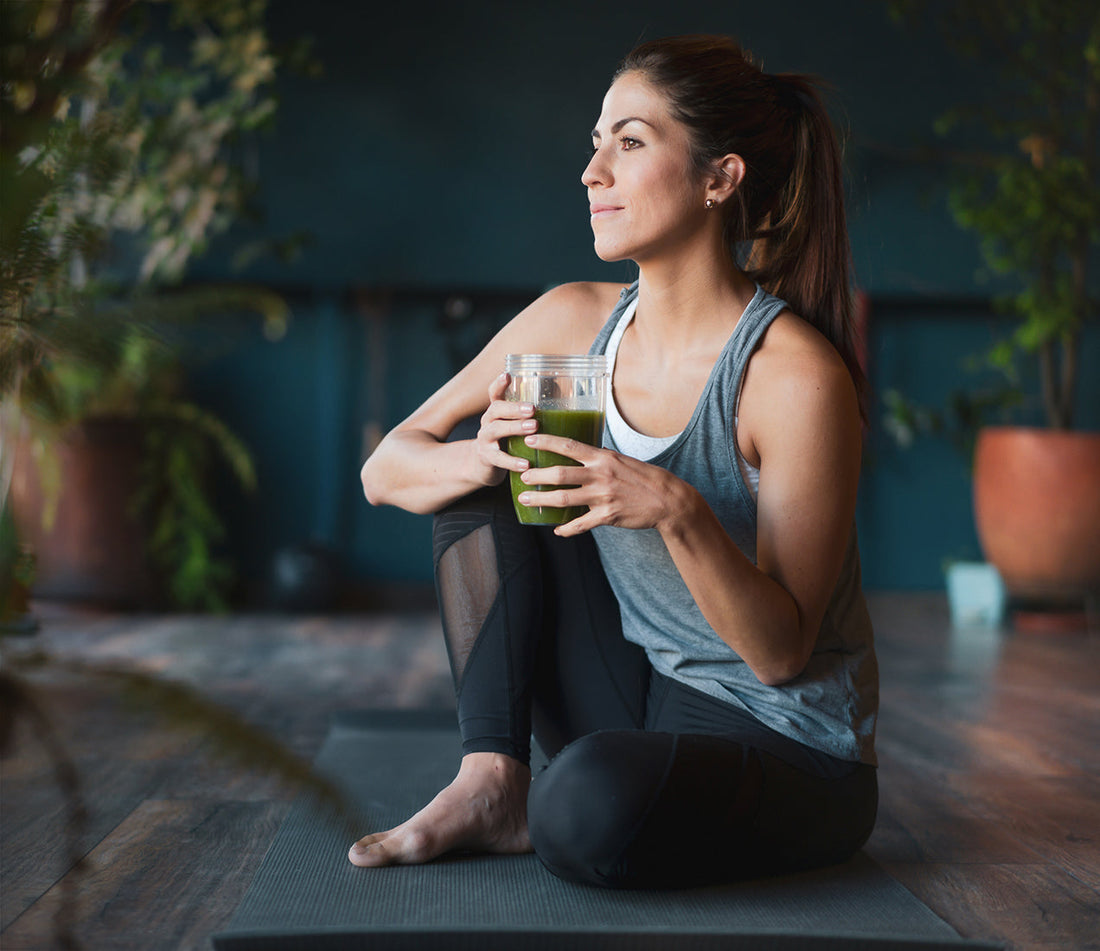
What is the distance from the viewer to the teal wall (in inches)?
167

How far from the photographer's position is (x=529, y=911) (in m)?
1.23

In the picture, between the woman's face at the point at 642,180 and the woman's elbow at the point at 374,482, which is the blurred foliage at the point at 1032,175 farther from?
the woman's elbow at the point at 374,482

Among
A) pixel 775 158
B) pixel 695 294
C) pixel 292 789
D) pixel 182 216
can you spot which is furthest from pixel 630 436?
pixel 182 216

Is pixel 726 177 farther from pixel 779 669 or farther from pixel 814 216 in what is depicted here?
pixel 779 669

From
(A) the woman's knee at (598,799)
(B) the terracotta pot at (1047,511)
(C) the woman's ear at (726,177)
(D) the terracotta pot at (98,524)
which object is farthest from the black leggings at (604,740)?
(B) the terracotta pot at (1047,511)

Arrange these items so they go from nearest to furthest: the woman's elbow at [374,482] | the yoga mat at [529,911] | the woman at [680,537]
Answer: the yoga mat at [529,911]
the woman at [680,537]
the woman's elbow at [374,482]

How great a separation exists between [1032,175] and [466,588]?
3015mm

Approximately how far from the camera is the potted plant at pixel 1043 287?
148 inches

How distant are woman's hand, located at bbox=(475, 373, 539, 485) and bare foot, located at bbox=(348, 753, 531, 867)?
421 mm

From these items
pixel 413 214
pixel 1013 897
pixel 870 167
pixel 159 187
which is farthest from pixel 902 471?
pixel 1013 897

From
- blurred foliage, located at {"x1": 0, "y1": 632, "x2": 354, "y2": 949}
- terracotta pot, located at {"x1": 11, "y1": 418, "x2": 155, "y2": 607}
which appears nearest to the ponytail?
blurred foliage, located at {"x1": 0, "y1": 632, "x2": 354, "y2": 949}

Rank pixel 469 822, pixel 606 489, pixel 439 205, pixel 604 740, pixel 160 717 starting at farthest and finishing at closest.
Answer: pixel 439 205, pixel 469 822, pixel 604 740, pixel 606 489, pixel 160 717

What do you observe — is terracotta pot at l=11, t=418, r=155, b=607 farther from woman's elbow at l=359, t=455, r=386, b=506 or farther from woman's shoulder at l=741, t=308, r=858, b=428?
woman's shoulder at l=741, t=308, r=858, b=428

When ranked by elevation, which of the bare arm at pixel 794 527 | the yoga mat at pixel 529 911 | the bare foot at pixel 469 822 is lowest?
the yoga mat at pixel 529 911
